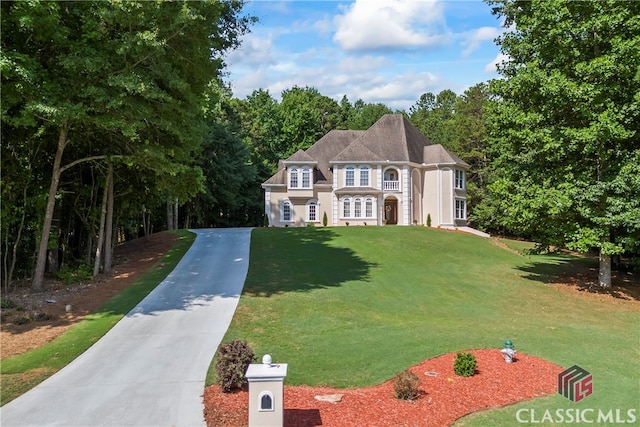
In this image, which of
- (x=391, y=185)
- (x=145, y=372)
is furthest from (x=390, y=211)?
(x=145, y=372)

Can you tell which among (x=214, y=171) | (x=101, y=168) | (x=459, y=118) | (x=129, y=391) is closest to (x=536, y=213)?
(x=129, y=391)

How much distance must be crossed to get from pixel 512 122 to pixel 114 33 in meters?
15.7

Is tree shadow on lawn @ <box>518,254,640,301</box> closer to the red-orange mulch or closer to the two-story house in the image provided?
the red-orange mulch

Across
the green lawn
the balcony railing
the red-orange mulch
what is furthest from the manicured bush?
the balcony railing

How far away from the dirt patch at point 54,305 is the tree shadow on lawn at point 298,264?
4859 millimetres

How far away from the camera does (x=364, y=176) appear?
3616 cm

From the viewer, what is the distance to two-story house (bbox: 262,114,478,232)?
3612 cm

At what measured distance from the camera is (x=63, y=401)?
7531 mm

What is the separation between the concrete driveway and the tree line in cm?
499

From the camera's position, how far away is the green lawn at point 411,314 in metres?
9.29

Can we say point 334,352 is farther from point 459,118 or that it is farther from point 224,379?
point 459,118

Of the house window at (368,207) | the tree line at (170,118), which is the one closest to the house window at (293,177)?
the house window at (368,207)

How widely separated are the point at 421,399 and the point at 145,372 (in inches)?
209

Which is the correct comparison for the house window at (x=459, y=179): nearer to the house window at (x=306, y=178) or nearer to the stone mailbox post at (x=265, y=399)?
the house window at (x=306, y=178)
